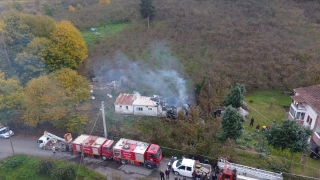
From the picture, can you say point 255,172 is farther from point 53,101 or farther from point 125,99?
point 53,101

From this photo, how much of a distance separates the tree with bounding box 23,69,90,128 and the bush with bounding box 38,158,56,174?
4048 mm

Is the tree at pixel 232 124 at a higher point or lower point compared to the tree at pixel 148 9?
lower

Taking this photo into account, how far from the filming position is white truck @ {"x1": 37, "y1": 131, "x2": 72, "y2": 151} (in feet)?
78.0

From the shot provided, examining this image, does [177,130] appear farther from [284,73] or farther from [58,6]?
[58,6]

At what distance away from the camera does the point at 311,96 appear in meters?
25.0

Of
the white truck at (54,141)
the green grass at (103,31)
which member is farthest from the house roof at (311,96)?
the green grass at (103,31)

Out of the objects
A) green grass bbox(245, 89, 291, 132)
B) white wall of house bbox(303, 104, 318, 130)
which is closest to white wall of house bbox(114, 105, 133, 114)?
green grass bbox(245, 89, 291, 132)

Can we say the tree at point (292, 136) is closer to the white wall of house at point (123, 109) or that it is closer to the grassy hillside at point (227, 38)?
the grassy hillside at point (227, 38)

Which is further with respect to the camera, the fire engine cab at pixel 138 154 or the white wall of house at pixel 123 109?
the white wall of house at pixel 123 109

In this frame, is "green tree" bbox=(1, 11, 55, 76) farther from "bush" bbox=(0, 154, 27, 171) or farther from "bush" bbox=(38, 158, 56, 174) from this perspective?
"bush" bbox=(38, 158, 56, 174)

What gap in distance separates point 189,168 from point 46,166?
11683mm

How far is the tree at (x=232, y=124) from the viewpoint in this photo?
2072cm

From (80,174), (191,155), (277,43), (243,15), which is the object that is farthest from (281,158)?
(243,15)

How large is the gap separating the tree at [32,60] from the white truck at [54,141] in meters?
7.96
